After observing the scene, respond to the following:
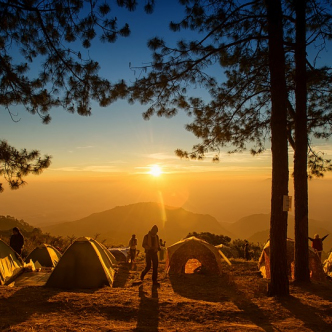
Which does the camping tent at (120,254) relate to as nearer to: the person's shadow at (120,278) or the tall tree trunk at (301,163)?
the person's shadow at (120,278)

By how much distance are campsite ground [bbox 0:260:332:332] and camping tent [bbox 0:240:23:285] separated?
6.00 ft

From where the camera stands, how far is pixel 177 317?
584cm

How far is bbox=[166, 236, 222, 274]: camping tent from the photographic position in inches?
438

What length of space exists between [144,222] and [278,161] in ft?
387

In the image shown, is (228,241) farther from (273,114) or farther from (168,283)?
(273,114)

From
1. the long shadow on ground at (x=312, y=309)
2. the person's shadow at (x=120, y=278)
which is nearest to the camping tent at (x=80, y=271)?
the person's shadow at (x=120, y=278)

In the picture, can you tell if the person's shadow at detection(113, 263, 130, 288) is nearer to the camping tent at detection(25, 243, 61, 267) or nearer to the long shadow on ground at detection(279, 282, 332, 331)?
the camping tent at detection(25, 243, 61, 267)

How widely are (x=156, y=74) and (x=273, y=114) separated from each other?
3.49 metres

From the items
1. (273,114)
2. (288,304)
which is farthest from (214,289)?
(273,114)

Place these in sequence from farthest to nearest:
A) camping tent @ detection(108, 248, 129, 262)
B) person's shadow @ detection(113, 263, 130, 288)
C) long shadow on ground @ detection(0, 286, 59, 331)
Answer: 1. camping tent @ detection(108, 248, 129, 262)
2. person's shadow @ detection(113, 263, 130, 288)
3. long shadow on ground @ detection(0, 286, 59, 331)

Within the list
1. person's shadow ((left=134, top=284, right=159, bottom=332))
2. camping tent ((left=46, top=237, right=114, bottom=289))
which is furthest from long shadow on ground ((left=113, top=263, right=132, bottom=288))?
person's shadow ((left=134, top=284, right=159, bottom=332))

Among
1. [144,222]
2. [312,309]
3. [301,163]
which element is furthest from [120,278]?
[144,222]

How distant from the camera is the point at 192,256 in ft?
37.3

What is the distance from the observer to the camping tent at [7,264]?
9.09 metres
